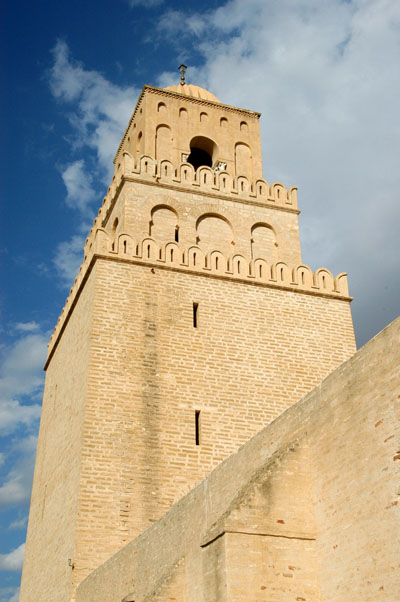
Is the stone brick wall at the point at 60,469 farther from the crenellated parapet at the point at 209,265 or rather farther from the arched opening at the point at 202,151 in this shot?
the arched opening at the point at 202,151

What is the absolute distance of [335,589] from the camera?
25.0ft

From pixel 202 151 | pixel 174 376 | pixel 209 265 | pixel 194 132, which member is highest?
pixel 202 151

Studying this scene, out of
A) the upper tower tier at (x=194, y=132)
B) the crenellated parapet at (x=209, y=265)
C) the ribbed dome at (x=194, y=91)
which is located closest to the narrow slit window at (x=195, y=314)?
the crenellated parapet at (x=209, y=265)

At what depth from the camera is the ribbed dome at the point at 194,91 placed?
20734mm

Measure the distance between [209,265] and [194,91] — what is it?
7026 millimetres

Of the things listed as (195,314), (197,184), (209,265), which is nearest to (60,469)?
(195,314)

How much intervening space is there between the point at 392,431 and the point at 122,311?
28.1ft

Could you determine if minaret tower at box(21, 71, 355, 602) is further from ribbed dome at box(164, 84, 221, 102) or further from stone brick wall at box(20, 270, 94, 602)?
ribbed dome at box(164, 84, 221, 102)

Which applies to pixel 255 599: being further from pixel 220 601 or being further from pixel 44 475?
pixel 44 475

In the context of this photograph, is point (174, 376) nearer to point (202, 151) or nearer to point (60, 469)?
point (60, 469)

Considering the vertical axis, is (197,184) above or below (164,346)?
above

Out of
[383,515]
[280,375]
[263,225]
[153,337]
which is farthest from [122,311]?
[383,515]

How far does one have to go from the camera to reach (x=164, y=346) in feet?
48.4

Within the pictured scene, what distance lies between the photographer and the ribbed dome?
20.7 metres
